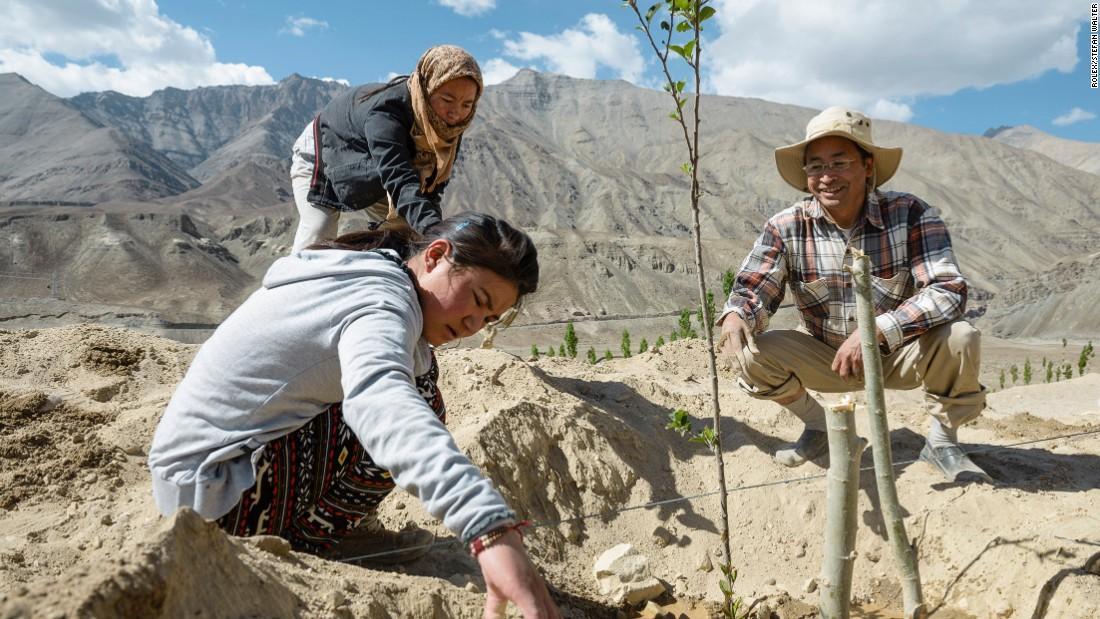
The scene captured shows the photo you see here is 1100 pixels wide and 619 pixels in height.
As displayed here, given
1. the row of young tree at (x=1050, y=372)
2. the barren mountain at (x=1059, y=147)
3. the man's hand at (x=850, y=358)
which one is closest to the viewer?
the man's hand at (x=850, y=358)

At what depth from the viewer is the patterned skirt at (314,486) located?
2025 mm

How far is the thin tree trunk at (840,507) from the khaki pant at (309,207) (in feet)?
6.75

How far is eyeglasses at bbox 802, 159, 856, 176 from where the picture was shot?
3137 millimetres

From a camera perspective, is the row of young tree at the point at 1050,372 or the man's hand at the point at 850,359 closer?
the man's hand at the point at 850,359

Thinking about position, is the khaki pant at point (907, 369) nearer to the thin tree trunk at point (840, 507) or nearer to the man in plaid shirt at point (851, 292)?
the man in plaid shirt at point (851, 292)

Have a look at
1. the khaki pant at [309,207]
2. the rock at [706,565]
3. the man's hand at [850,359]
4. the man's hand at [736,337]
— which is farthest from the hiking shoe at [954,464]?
the khaki pant at [309,207]

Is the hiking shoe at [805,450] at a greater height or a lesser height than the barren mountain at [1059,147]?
lesser

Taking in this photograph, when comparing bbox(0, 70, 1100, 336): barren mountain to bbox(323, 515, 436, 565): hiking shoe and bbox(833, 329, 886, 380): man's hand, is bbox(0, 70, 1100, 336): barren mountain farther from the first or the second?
bbox(323, 515, 436, 565): hiking shoe

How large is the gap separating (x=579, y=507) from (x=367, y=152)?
6.23 feet

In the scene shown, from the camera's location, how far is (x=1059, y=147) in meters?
105

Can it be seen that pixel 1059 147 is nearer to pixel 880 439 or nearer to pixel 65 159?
pixel 65 159

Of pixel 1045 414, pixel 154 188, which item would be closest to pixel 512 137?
pixel 154 188

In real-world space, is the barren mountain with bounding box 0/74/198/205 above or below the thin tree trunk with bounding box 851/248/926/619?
above

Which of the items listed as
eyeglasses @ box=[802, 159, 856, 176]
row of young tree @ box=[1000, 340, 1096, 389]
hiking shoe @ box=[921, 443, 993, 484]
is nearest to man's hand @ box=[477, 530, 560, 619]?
eyeglasses @ box=[802, 159, 856, 176]
